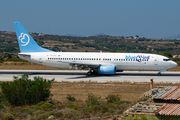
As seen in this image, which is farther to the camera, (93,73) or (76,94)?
(93,73)

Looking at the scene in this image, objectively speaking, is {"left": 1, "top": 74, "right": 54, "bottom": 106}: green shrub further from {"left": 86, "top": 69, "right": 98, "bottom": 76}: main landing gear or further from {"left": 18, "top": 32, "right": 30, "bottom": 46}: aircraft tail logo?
{"left": 18, "top": 32, "right": 30, "bottom": 46}: aircraft tail logo

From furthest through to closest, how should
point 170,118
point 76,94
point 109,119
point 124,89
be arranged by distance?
point 124,89
point 76,94
point 109,119
point 170,118

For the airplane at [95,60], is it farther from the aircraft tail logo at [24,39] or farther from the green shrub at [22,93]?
the green shrub at [22,93]

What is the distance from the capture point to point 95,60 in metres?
38.7

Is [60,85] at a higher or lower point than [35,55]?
lower

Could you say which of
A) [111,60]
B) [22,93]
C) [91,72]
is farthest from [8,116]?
[111,60]

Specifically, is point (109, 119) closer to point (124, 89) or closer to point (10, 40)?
point (124, 89)

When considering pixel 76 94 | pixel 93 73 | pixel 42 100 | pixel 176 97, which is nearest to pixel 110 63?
pixel 93 73

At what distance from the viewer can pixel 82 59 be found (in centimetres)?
3919

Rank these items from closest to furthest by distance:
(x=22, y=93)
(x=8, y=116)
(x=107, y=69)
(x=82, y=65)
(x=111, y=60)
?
(x=8, y=116)
(x=22, y=93)
(x=107, y=69)
(x=82, y=65)
(x=111, y=60)

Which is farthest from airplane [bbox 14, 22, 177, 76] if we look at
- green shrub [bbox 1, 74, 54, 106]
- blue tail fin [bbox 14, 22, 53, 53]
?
green shrub [bbox 1, 74, 54, 106]

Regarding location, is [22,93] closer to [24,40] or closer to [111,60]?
[111,60]

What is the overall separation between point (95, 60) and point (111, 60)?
254 cm

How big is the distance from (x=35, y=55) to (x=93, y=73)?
999 centimetres
